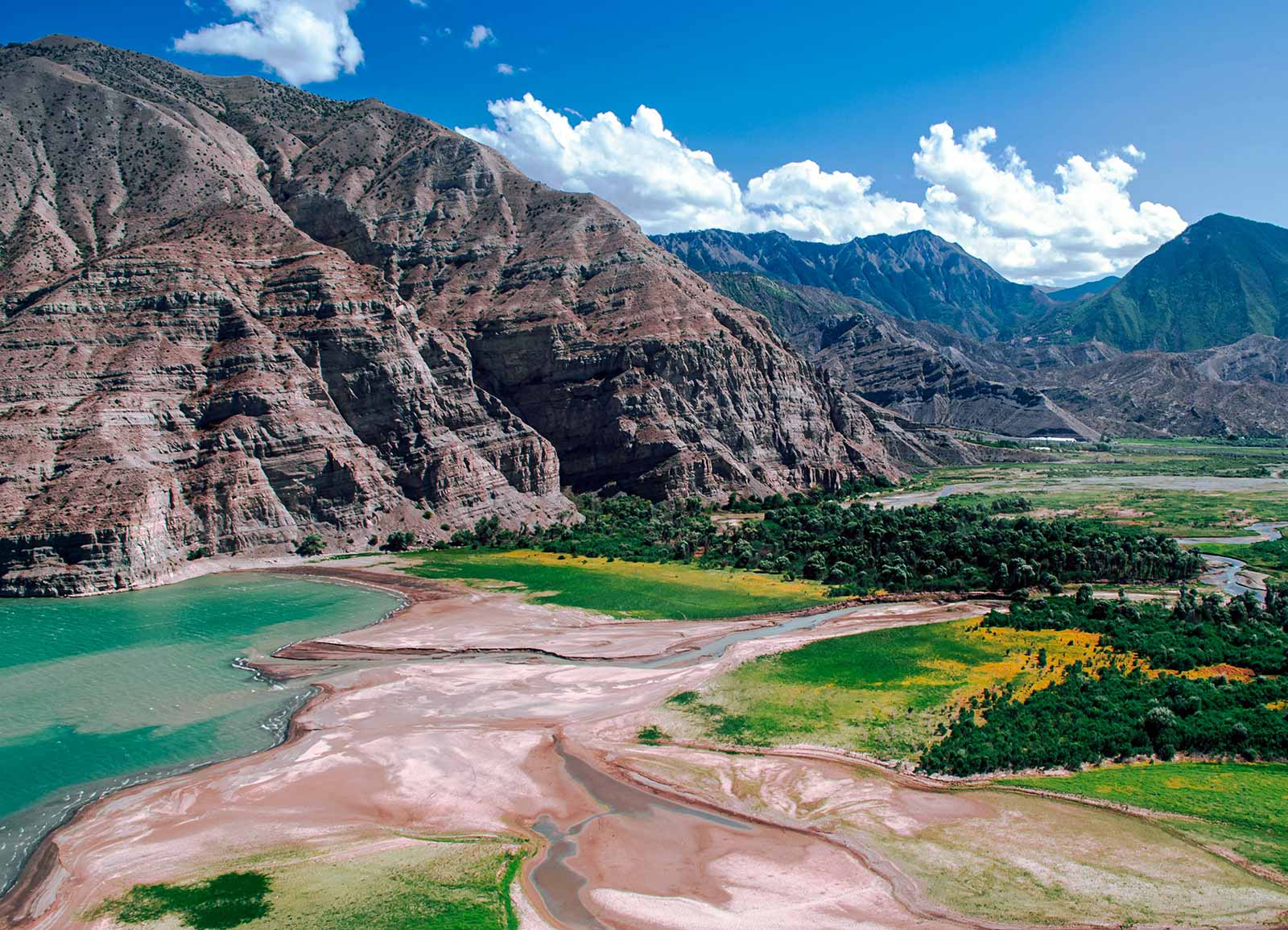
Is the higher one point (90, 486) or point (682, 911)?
point (90, 486)

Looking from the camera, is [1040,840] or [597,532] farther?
[597,532]

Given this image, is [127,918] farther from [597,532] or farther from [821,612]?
[597,532]

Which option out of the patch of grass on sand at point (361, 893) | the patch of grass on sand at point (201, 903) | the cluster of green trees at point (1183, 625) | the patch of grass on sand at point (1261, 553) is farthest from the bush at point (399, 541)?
the patch of grass on sand at point (1261, 553)

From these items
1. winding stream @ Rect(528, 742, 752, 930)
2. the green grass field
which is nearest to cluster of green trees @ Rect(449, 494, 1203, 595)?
the green grass field

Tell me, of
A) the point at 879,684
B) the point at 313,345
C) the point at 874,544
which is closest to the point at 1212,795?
the point at 879,684

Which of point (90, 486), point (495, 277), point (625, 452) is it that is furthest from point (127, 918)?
point (495, 277)

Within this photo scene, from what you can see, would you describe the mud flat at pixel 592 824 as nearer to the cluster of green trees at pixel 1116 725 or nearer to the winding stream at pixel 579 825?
the winding stream at pixel 579 825
